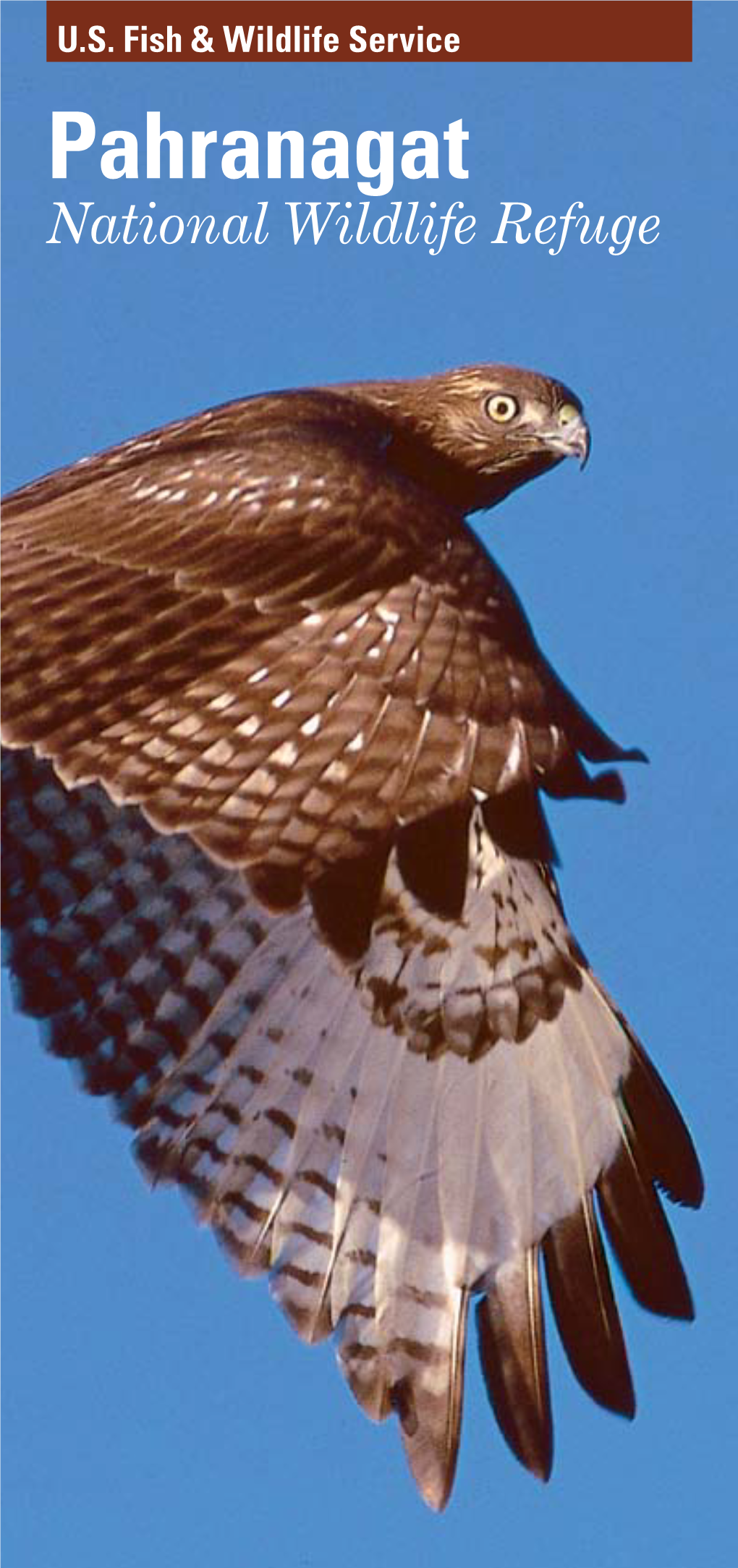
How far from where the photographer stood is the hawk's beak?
893cm

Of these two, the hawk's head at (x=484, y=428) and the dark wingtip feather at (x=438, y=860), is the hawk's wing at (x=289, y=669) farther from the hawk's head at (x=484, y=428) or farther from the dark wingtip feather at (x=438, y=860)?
the hawk's head at (x=484, y=428)

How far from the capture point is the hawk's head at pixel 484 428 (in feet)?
29.9

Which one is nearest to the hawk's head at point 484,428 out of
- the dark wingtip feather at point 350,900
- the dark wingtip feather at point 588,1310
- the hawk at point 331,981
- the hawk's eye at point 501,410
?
the hawk's eye at point 501,410

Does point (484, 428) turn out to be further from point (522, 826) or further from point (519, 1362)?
point (519, 1362)

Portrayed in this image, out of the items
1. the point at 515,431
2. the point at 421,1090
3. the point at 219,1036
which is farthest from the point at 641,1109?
the point at 515,431

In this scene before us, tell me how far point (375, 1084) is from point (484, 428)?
218 cm

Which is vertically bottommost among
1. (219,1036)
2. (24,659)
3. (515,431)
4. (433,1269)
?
(433,1269)

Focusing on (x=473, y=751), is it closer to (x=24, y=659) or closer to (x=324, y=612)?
(x=324, y=612)

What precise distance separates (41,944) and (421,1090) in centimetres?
99

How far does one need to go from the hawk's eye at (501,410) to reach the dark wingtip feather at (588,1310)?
2490 mm

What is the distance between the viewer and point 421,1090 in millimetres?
7867

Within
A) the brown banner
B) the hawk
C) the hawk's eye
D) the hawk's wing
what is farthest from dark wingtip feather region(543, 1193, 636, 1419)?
the brown banner

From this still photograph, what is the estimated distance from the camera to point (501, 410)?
918 centimetres

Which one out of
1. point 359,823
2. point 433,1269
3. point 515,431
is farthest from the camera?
point 515,431
